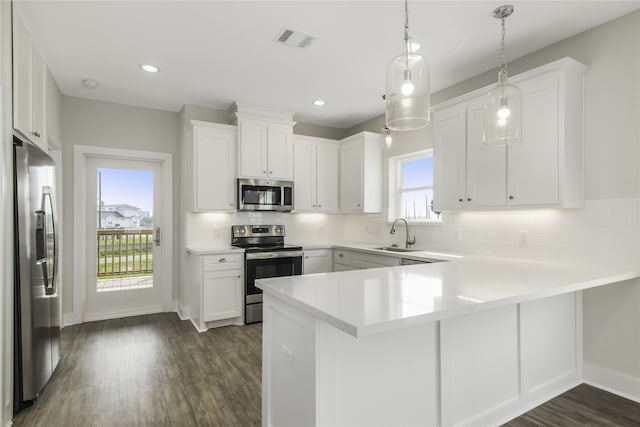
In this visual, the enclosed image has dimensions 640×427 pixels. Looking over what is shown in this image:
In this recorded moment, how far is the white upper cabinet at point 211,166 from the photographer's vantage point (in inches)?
163

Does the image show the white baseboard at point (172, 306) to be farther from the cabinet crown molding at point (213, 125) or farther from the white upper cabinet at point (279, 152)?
the cabinet crown molding at point (213, 125)

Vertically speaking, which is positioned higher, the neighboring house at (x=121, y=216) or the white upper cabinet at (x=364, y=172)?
the white upper cabinet at (x=364, y=172)

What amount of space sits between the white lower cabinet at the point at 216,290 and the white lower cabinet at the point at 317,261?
2.78 ft

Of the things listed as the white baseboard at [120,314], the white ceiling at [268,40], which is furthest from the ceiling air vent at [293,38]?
the white baseboard at [120,314]

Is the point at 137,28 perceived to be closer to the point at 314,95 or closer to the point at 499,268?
the point at 314,95

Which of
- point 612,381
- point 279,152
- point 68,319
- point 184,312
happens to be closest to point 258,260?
point 184,312

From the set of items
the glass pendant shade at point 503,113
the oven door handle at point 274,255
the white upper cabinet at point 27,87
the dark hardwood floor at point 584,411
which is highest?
the white upper cabinet at point 27,87

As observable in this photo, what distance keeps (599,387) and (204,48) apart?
4015 millimetres

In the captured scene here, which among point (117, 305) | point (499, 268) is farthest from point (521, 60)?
point (117, 305)

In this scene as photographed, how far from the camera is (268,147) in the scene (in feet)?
14.7

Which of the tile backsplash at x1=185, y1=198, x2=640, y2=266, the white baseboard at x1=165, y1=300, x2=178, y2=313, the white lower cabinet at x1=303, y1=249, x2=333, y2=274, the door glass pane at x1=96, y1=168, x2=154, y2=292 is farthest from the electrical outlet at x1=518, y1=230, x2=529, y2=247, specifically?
the door glass pane at x1=96, y1=168, x2=154, y2=292

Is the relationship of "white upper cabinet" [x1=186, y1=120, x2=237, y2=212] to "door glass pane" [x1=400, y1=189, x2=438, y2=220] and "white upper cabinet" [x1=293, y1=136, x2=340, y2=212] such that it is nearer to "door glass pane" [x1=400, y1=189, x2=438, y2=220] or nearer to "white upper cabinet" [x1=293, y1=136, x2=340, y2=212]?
"white upper cabinet" [x1=293, y1=136, x2=340, y2=212]

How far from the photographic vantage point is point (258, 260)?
4137 millimetres

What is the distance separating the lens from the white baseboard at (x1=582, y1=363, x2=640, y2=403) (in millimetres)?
2428
